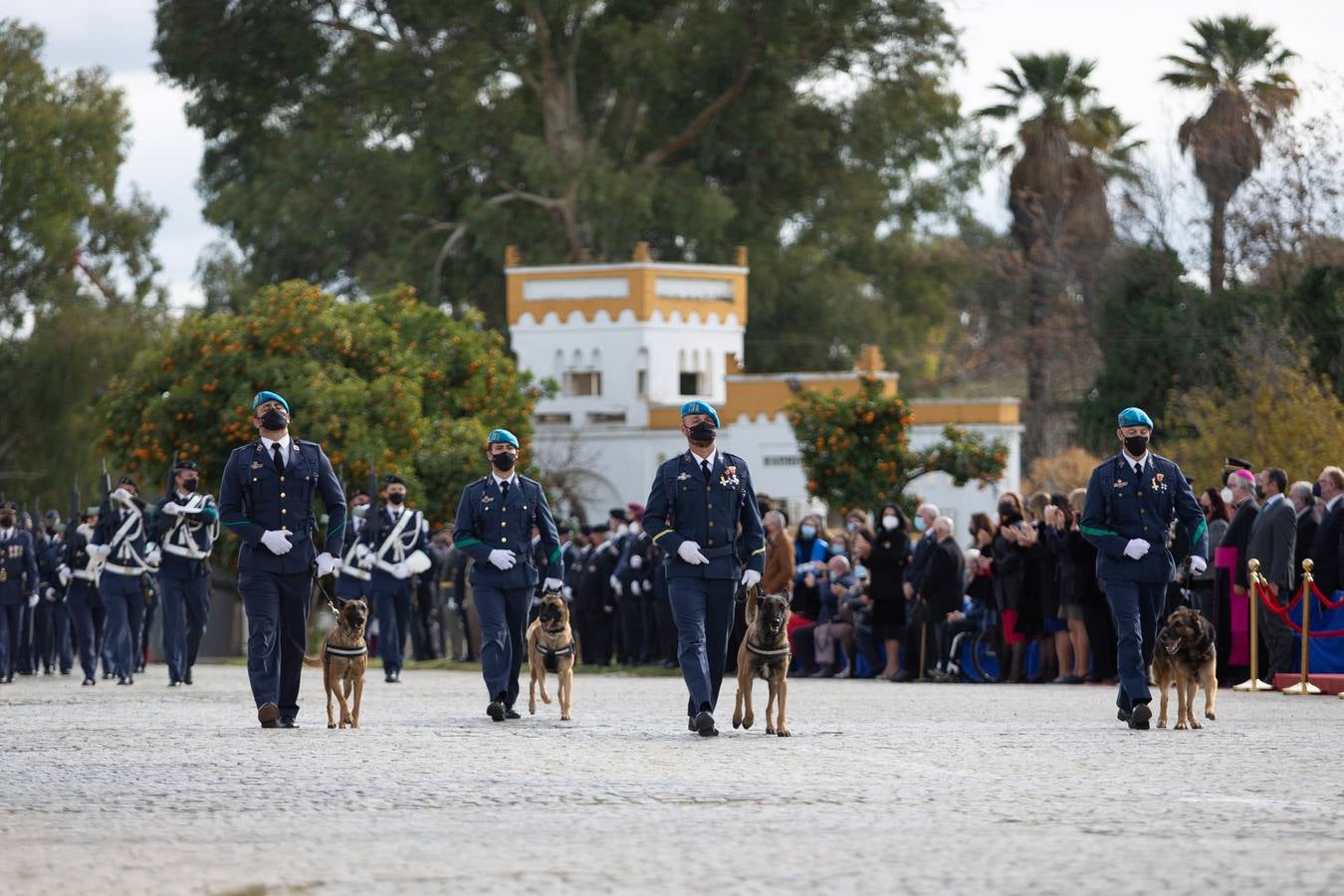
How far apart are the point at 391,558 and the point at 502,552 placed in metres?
10.00

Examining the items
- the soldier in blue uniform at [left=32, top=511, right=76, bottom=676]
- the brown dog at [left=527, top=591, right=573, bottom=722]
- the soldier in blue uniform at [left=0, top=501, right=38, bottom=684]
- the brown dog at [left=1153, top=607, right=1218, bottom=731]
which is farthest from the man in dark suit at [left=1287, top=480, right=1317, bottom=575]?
the soldier in blue uniform at [left=32, top=511, right=76, bottom=676]

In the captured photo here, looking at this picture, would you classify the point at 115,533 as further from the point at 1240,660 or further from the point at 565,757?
the point at 565,757

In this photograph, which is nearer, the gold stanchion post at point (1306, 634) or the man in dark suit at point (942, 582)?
the gold stanchion post at point (1306, 634)

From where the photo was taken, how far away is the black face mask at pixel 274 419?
698 inches

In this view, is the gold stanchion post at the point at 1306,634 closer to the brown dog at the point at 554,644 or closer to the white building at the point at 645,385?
the brown dog at the point at 554,644

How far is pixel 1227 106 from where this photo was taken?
60.5 m

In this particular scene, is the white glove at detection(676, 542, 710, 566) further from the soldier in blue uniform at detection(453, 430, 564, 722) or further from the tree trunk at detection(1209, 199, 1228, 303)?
the tree trunk at detection(1209, 199, 1228, 303)

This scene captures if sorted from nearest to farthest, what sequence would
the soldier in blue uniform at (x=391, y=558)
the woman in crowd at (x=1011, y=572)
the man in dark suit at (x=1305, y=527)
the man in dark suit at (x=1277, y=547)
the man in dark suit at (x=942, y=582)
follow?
1. the man in dark suit at (x=1277, y=547)
2. the man in dark suit at (x=1305, y=527)
3. the woman in crowd at (x=1011, y=572)
4. the man in dark suit at (x=942, y=582)
5. the soldier in blue uniform at (x=391, y=558)

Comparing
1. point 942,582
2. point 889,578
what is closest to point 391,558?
point 889,578

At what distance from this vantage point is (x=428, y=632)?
3753 cm

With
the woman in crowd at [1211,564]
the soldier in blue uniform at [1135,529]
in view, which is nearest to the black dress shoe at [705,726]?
the soldier in blue uniform at [1135,529]

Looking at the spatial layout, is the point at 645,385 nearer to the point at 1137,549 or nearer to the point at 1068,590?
the point at 1068,590

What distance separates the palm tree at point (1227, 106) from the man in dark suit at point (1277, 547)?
31.6m

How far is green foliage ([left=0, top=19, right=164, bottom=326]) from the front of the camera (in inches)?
2734
